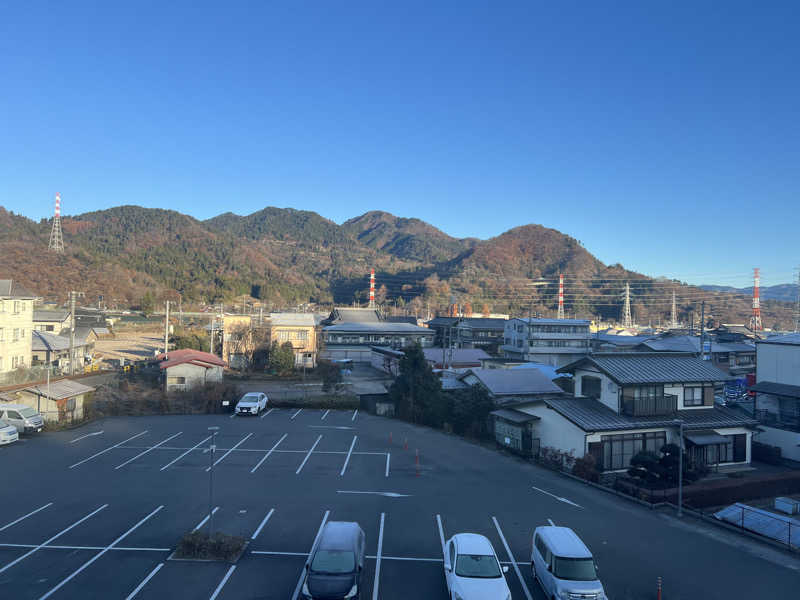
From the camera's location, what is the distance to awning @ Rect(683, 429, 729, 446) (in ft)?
40.9

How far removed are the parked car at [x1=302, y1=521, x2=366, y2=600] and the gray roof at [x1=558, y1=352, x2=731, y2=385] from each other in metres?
9.11

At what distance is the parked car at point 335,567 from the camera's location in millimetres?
5773

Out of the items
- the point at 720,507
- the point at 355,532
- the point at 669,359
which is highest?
the point at 669,359

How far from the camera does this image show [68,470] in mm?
11406

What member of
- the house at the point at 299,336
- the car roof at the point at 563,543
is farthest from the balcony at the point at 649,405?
the house at the point at 299,336

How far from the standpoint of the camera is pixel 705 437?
12.8 m

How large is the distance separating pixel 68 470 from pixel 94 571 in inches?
229

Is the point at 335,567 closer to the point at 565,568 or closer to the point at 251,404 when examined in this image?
the point at 565,568

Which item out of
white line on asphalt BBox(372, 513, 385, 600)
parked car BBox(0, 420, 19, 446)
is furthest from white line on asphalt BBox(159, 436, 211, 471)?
white line on asphalt BBox(372, 513, 385, 600)

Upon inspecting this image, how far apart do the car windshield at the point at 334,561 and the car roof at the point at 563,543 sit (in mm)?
2683

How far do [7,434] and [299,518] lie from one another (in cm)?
1033

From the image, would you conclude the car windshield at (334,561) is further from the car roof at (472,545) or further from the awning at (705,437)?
the awning at (705,437)

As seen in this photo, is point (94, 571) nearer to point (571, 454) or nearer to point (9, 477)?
point (9, 477)

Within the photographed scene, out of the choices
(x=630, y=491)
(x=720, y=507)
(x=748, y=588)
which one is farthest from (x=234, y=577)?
(x=720, y=507)
